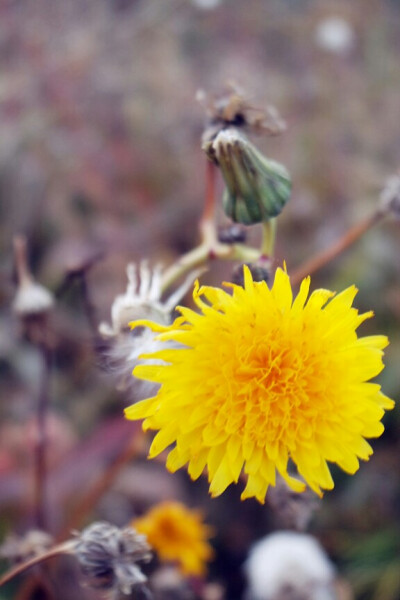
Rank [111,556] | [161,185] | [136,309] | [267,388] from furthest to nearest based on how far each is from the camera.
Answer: [161,185] < [136,309] < [111,556] < [267,388]

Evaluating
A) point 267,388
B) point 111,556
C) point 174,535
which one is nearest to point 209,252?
point 267,388

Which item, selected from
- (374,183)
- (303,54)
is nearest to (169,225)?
(374,183)

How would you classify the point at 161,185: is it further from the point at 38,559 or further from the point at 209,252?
the point at 38,559

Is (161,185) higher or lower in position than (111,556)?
higher

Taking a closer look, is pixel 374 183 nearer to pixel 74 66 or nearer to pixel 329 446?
pixel 74 66

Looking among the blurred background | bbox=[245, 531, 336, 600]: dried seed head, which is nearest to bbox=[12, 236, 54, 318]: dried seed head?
the blurred background

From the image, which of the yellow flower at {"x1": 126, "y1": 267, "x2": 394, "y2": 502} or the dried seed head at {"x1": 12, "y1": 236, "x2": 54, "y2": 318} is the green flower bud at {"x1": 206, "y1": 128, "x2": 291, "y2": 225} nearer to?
the yellow flower at {"x1": 126, "y1": 267, "x2": 394, "y2": 502}
